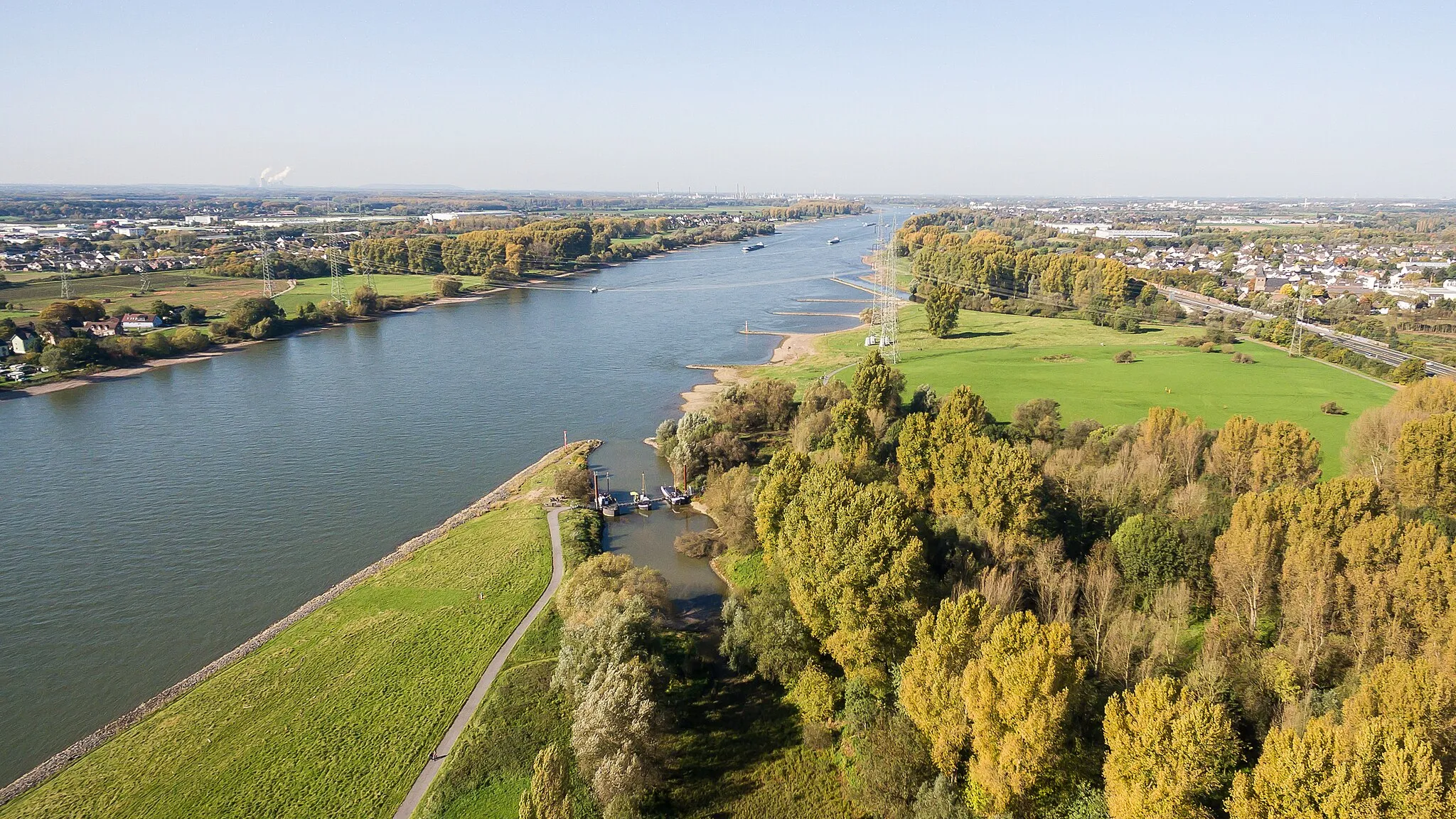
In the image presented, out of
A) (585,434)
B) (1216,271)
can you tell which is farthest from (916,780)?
(1216,271)

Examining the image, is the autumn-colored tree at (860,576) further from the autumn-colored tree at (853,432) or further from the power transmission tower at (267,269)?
the power transmission tower at (267,269)

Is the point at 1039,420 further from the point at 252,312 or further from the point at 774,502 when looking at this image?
the point at 252,312

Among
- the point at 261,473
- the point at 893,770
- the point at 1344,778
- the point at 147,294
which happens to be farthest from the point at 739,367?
the point at 147,294

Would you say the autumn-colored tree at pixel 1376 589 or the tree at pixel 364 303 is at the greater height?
the tree at pixel 364 303

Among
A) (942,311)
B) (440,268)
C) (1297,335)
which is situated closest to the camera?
(1297,335)

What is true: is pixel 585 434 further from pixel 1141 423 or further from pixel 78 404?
pixel 78 404

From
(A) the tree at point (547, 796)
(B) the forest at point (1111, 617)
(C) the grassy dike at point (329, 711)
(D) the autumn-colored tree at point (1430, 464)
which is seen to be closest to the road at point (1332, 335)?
(D) the autumn-colored tree at point (1430, 464)

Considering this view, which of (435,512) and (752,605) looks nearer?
(752,605)
